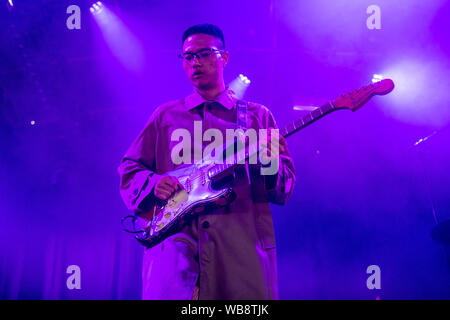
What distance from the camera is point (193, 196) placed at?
7.29ft

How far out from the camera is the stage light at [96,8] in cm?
561

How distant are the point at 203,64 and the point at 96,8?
3.79 metres

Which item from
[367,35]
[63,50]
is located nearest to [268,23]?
[367,35]

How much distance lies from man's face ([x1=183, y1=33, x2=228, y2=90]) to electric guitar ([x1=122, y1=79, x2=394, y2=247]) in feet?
2.38

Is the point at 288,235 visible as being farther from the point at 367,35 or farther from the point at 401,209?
the point at 367,35

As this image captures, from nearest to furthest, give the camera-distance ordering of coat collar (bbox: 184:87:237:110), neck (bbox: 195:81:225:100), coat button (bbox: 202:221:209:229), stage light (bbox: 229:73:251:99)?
coat button (bbox: 202:221:209:229) < coat collar (bbox: 184:87:237:110) < neck (bbox: 195:81:225:100) < stage light (bbox: 229:73:251:99)

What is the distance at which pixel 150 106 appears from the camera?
6.62m

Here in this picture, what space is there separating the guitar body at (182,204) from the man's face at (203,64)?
76cm

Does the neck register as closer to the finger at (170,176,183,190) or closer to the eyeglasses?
the eyeglasses

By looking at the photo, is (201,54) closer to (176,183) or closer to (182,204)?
(176,183)

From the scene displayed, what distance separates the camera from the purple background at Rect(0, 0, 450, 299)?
5823mm

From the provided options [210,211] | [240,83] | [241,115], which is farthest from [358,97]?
[240,83]

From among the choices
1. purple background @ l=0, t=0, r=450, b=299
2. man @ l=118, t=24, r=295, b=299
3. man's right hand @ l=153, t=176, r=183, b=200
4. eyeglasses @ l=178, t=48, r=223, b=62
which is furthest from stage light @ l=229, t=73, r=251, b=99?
man's right hand @ l=153, t=176, r=183, b=200

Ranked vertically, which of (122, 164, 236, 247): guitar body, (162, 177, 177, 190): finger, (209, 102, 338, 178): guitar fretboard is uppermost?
(209, 102, 338, 178): guitar fretboard
